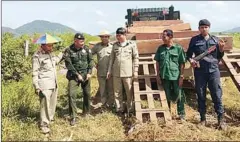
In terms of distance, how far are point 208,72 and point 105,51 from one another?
6.67 feet

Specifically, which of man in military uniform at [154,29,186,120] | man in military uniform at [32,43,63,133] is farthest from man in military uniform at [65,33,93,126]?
man in military uniform at [154,29,186,120]

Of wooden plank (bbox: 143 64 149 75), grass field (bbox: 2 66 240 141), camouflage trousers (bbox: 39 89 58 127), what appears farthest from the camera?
wooden plank (bbox: 143 64 149 75)

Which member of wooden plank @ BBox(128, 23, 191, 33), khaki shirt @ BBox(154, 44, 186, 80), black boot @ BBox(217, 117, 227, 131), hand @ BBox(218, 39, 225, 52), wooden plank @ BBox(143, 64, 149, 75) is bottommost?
black boot @ BBox(217, 117, 227, 131)

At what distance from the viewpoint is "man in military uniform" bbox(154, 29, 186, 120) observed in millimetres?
5785

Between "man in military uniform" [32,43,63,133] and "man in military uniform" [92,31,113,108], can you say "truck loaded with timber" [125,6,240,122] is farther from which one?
"man in military uniform" [32,43,63,133]

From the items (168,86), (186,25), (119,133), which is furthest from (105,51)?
(186,25)

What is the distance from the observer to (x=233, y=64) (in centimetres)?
719

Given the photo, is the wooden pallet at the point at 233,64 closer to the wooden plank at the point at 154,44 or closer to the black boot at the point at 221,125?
the wooden plank at the point at 154,44

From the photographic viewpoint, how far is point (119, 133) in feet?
17.7

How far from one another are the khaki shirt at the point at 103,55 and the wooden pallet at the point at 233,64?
7.54 ft

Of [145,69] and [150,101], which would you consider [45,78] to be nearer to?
[150,101]

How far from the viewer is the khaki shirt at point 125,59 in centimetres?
614

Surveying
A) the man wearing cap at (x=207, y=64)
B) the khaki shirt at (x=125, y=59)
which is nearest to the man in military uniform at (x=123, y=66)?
the khaki shirt at (x=125, y=59)

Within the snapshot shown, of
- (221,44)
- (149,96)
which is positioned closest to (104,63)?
(149,96)
